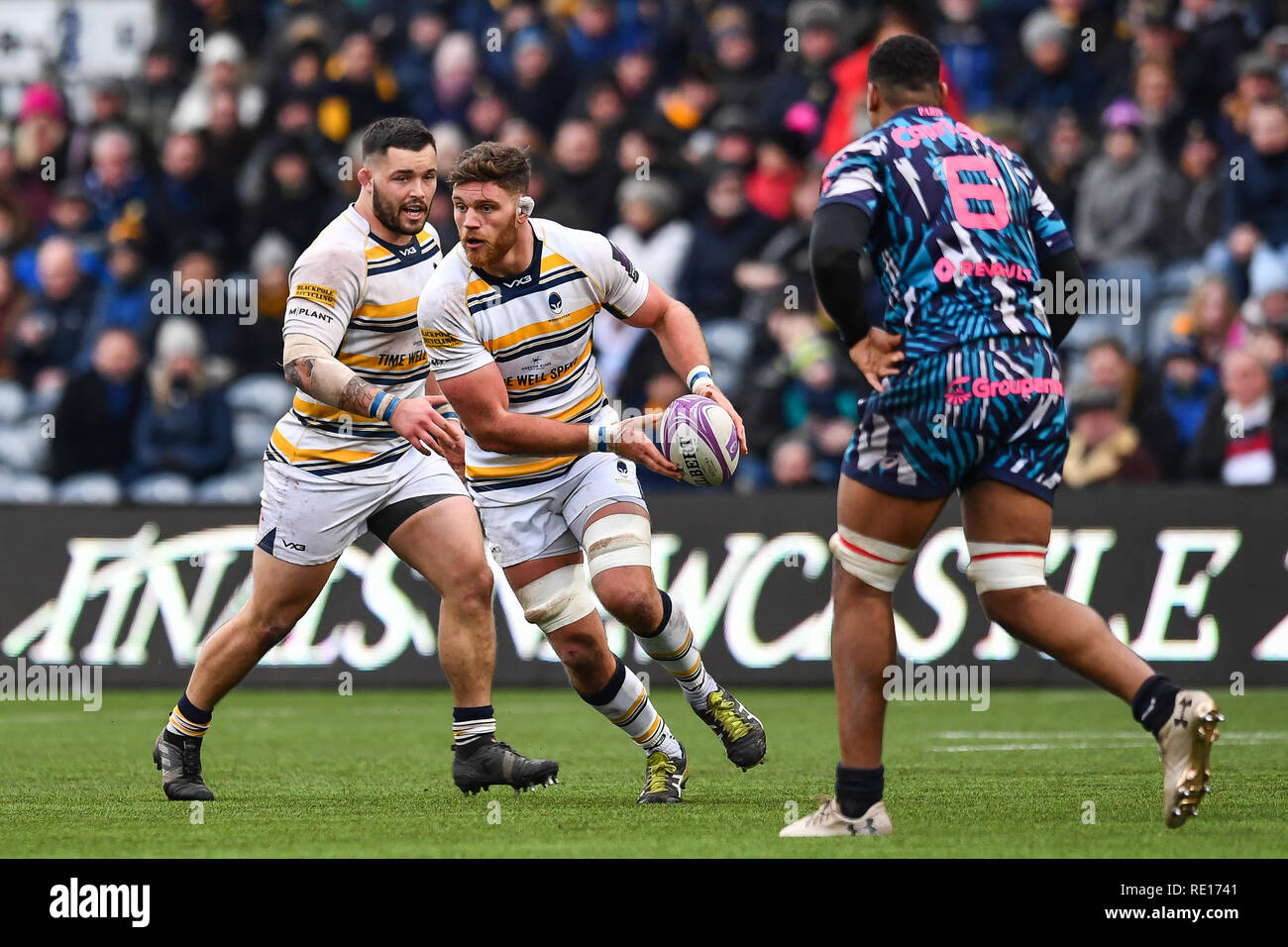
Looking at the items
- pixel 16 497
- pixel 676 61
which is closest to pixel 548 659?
pixel 16 497

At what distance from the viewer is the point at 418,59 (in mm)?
17172

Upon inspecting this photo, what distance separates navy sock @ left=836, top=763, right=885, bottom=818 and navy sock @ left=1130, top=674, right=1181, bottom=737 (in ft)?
2.71

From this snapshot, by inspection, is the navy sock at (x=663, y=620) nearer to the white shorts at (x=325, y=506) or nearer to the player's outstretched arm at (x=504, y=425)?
the player's outstretched arm at (x=504, y=425)

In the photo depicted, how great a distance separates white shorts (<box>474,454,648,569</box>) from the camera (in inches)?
304

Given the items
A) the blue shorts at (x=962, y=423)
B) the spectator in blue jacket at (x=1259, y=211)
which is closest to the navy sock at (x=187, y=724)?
the blue shorts at (x=962, y=423)

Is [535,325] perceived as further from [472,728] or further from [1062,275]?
[1062,275]

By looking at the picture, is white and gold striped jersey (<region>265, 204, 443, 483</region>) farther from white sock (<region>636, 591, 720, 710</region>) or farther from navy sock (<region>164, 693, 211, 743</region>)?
white sock (<region>636, 591, 720, 710</region>)

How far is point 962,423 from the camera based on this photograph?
605 cm

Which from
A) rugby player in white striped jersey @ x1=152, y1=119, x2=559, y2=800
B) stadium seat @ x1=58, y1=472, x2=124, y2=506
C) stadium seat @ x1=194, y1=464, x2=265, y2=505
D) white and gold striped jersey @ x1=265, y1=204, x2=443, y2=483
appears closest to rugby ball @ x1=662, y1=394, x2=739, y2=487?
rugby player in white striped jersey @ x1=152, y1=119, x2=559, y2=800

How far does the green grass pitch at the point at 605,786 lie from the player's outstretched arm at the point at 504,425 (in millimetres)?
1348

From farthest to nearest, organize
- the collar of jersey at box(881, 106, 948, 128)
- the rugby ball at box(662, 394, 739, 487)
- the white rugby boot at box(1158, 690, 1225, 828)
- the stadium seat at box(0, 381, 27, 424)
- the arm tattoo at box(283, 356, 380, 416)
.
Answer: the stadium seat at box(0, 381, 27, 424)
the arm tattoo at box(283, 356, 380, 416)
the rugby ball at box(662, 394, 739, 487)
the collar of jersey at box(881, 106, 948, 128)
the white rugby boot at box(1158, 690, 1225, 828)

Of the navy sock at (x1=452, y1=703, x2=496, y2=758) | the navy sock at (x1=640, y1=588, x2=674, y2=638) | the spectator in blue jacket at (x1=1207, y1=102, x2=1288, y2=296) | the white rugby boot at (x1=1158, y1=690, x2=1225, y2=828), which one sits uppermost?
the spectator in blue jacket at (x1=1207, y1=102, x2=1288, y2=296)

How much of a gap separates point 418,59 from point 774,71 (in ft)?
10.8
